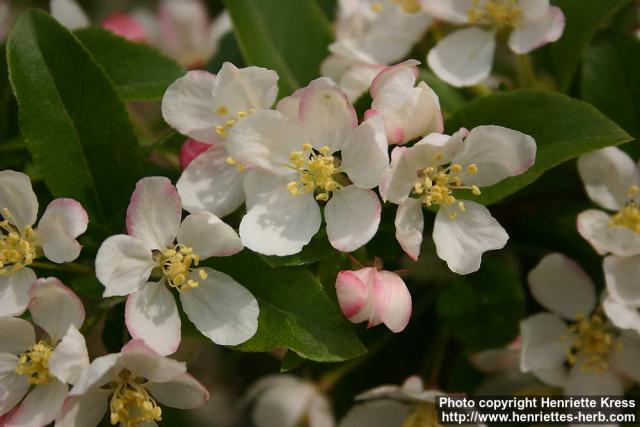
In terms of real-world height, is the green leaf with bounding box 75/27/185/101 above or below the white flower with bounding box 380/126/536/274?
above

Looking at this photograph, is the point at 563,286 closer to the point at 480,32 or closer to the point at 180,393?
the point at 480,32

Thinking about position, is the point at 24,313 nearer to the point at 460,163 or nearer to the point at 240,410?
the point at 460,163

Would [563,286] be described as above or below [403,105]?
below

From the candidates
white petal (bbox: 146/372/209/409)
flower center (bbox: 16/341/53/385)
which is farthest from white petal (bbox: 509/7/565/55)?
flower center (bbox: 16/341/53/385)

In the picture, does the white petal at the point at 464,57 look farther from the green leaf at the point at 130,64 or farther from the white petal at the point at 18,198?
the white petal at the point at 18,198

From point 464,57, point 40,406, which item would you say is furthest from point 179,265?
point 464,57

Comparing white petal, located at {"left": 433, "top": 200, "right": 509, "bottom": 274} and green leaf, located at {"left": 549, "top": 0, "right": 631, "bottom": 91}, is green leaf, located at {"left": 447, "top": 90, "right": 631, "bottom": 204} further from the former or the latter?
green leaf, located at {"left": 549, "top": 0, "right": 631, "bottom": 91}


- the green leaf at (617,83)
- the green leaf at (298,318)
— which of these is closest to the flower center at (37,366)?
the green leaf at (298,318)
